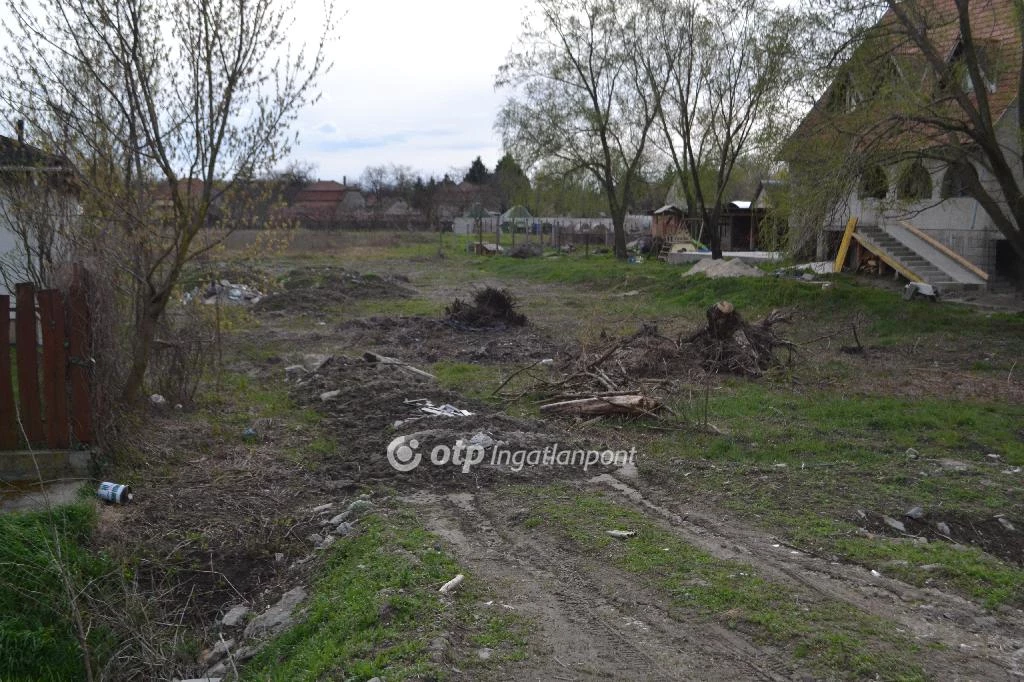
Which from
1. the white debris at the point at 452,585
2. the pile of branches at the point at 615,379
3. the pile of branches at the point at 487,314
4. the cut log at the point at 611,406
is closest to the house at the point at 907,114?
the pile of branches at the point at 615,379

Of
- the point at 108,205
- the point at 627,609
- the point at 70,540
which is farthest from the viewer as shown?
the point at 108,205

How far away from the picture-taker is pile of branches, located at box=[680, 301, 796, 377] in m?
11.8

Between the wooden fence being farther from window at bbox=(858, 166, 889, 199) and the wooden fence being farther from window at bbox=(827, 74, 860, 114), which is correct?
window at bbox=(827, 74, 860, 114)

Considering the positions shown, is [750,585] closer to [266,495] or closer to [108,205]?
[266,495]

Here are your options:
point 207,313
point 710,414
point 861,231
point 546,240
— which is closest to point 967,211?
point 861,231

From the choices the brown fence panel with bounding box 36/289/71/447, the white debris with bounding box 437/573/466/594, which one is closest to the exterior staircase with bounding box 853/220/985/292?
the white debris with bounding box 437/573/466/594

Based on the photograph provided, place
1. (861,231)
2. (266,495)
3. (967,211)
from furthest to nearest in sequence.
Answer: (861,231) < (967,211) < (266,495)

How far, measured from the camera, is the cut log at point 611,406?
9.01m

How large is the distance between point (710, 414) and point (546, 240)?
45738 mm

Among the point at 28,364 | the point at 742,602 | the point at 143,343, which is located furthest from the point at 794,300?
the point at 28,364

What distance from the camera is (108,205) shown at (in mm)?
7633

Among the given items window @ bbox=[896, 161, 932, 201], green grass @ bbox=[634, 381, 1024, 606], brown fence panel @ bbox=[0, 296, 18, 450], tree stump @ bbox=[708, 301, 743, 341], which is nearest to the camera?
green grass @ bbox=[634, 381, 1024, 606]

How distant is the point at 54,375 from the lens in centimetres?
685

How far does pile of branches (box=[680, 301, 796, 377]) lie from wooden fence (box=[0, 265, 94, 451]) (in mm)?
8106
